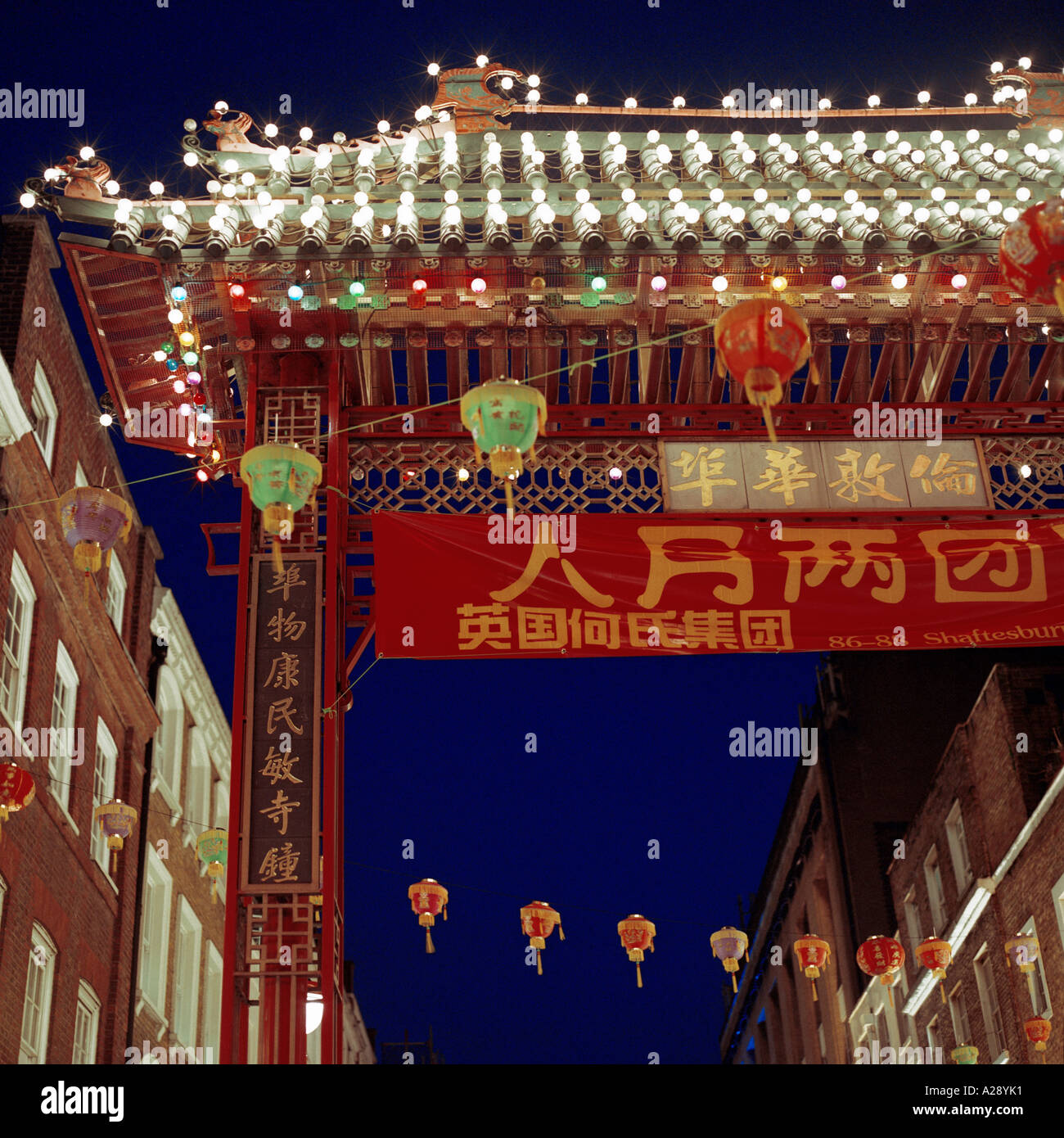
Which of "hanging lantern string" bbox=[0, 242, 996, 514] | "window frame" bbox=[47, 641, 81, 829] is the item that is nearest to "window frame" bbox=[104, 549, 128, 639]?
"window frame" bbox=[47, 641, 81, 829]

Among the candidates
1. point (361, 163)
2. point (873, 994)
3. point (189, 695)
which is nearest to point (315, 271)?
point (361, 163)

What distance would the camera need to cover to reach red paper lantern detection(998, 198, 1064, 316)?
9594 mm

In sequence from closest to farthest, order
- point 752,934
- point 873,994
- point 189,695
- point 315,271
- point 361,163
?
point 315,271 < point 361,163 < point 189,695 < point 873,994 < point 752,934

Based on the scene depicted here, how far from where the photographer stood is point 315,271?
39.4ft

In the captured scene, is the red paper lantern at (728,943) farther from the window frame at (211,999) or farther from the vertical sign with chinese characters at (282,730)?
the window frame at (211,999)

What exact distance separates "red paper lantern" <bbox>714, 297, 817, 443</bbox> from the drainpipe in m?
16.5

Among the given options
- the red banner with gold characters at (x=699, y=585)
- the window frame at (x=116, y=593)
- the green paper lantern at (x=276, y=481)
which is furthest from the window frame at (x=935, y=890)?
the green paper lantern at (x=276, y=481)

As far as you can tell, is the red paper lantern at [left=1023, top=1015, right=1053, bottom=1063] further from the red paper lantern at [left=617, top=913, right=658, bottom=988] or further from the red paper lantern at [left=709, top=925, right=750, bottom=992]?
the red paper lantern at [left=617, top=913, right=658, bottom=988]

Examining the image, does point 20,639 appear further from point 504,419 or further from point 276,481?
point 504,419

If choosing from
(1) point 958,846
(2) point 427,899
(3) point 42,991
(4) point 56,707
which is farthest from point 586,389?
(1) point 958,846

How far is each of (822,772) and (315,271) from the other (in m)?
28.9

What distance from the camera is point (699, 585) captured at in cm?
1223
